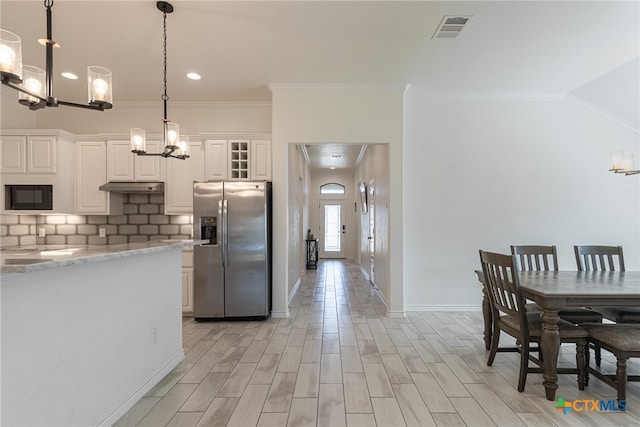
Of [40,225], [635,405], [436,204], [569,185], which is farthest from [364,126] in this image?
[40,225]

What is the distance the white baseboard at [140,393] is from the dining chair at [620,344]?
333 cm

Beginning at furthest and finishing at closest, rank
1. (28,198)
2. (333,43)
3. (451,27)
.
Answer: (28,198), (333,43), (451,27)

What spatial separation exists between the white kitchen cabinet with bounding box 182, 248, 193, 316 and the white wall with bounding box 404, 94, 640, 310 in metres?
2.94

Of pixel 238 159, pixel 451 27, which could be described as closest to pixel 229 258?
pixel 238 159

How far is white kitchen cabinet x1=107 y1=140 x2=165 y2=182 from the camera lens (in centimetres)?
413

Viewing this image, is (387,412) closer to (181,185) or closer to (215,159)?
(215,159)

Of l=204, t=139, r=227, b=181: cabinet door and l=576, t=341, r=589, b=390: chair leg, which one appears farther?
l=204, t=139, r=227, b=181: cabinet door

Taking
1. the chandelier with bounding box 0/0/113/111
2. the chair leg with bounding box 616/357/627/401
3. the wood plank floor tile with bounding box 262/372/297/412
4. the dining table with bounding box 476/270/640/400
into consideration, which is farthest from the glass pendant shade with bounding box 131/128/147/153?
the chair leg with bounding box 616/357/627/401

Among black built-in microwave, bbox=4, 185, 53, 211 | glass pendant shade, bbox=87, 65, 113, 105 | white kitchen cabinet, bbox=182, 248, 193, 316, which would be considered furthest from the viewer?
white kitchen cabinet, bbox=182, 248, 193, 316

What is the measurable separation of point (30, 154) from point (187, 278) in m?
2.46

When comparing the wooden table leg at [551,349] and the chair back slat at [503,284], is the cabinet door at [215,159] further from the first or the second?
the wooden table leg at [551,349]

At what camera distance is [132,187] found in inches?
160

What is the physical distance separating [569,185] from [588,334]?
2.82 m

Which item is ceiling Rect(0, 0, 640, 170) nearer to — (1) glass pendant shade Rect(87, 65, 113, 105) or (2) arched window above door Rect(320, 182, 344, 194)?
(1) glass pendant shade Rect(87, 65, 113, 105)
